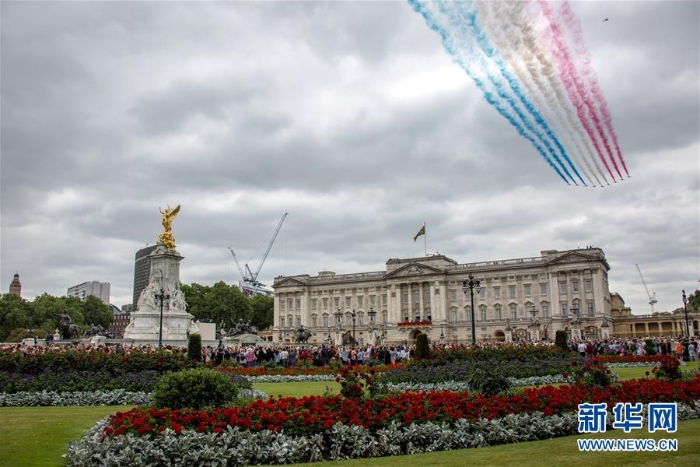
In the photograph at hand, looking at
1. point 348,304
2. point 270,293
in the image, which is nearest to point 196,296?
point 348,304

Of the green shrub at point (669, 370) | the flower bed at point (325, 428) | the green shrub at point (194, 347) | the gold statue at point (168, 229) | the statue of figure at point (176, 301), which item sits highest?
the gold statue at point (168, 229)

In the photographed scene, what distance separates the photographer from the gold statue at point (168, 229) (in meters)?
49.3

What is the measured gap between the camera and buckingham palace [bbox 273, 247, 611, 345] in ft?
289

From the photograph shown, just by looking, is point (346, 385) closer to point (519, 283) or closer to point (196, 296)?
point (519, 283)

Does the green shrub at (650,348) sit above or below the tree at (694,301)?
below

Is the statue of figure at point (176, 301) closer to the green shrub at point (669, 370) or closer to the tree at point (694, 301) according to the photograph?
the green shrub at point (669, 370)

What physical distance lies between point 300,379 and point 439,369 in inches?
303

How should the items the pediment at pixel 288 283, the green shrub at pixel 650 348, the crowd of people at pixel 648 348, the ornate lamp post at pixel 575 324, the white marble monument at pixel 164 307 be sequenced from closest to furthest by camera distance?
the green shrub at pixel 650 348 < the crowd of people at pixel 648 348 < the white marble monument at pixel 164 307 < the ornate lamp post at pixel 575 324 < the pediment at pixel 288 283

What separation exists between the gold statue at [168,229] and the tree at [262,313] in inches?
2873

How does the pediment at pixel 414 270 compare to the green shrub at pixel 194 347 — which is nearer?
the green shrub at pixel 194 347

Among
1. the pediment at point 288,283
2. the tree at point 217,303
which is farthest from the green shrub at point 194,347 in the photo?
Answer: the pediment at point 288,283

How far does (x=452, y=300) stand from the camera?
100312 millimetres

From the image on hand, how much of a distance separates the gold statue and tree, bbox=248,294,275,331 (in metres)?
73.0

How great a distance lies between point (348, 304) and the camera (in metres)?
110
